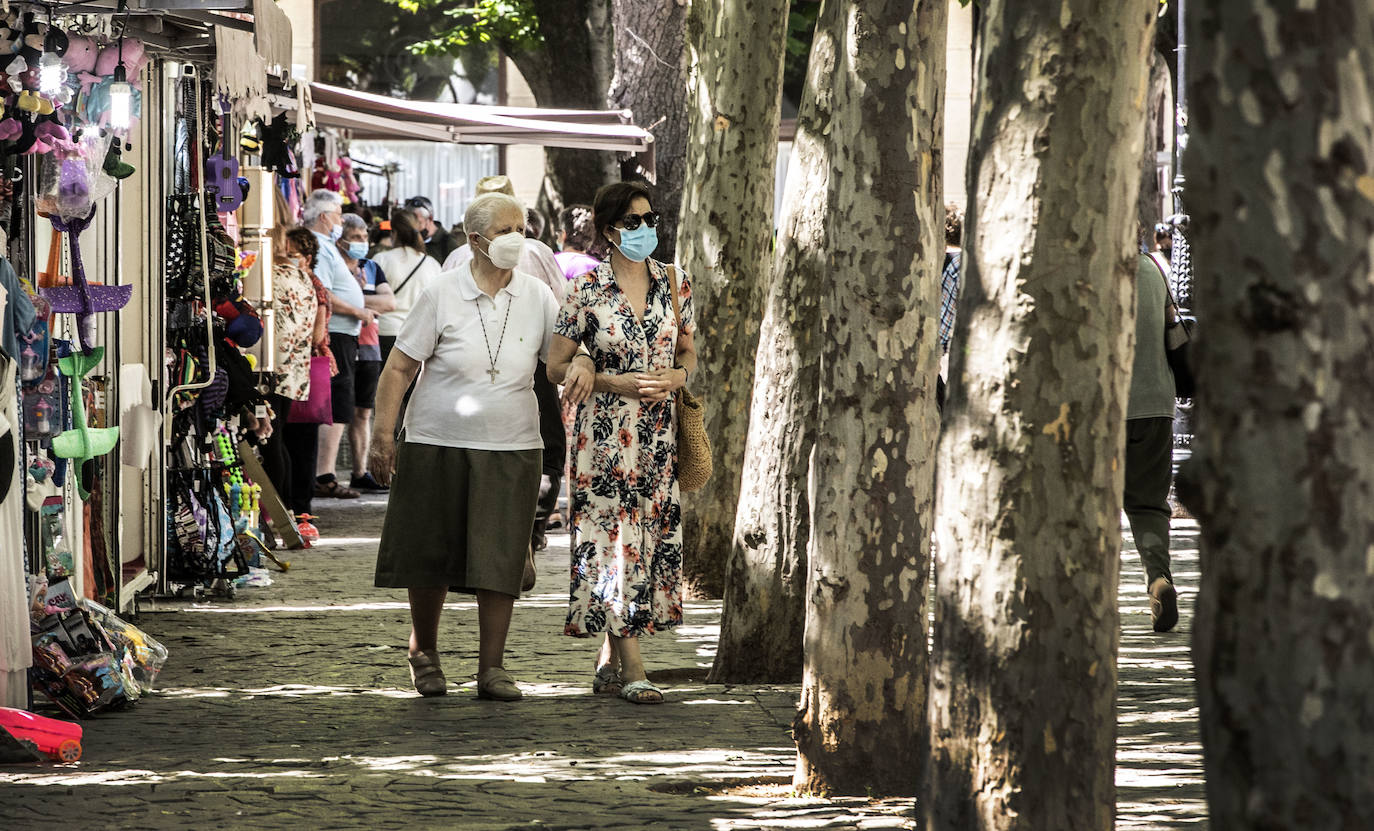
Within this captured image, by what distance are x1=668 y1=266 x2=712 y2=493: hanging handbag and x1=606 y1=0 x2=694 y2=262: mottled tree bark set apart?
1053 centimetres

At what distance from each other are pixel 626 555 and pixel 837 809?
1.97 meters

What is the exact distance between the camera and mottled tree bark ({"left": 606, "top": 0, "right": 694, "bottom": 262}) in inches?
720

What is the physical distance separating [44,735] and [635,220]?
287 centimetres

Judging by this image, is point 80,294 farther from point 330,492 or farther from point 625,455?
point 330,492

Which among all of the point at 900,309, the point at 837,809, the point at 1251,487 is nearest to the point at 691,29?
the point at 900,309

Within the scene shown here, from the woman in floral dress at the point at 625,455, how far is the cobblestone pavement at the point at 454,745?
36cm

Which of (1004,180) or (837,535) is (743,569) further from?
(1004,180)

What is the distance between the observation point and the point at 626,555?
7.43 m

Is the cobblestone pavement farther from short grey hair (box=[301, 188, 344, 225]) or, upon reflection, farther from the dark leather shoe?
short grey hair (box=[301, 188, 344, 225])

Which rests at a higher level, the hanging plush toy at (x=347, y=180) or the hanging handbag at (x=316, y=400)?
the hanging plush toy at (x=347, y=180)

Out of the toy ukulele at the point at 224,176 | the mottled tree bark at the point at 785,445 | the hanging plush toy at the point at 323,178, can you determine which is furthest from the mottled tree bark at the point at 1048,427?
the hanging plush toy at the point at 323,178

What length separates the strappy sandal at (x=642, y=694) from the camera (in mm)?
7422

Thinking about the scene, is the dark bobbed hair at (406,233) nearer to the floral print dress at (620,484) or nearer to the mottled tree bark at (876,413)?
the floral print dress at (620,484)

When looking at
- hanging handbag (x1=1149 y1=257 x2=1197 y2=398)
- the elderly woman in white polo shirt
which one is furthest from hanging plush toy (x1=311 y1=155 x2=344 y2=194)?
the elderly woman in white polo shirt
